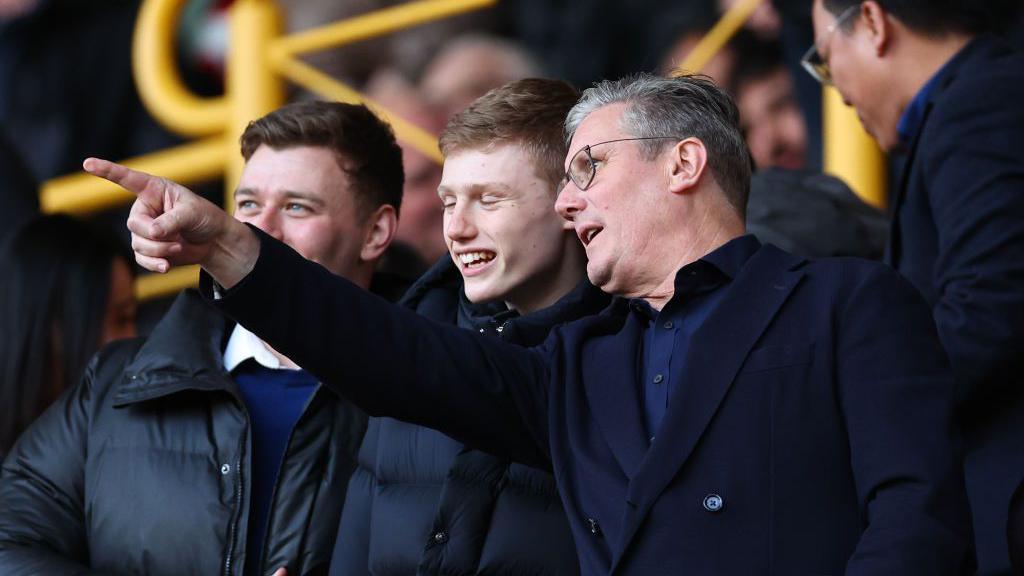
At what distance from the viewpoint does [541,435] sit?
2646 millimetres

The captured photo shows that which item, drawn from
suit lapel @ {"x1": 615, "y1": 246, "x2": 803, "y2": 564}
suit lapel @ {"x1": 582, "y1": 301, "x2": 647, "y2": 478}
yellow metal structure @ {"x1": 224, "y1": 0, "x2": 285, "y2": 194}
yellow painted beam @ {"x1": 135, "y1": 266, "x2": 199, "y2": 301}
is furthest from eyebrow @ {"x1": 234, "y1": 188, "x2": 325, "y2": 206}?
yellow painted beam @ {"x1": 135, "y1": 266, "x2": 199, "y2": 301}

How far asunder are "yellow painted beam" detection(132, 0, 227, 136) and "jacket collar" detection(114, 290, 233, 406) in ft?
7.39

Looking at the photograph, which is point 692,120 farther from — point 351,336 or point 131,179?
point 131,179

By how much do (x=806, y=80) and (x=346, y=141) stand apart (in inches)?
63.1

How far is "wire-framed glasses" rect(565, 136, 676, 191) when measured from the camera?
2.70m

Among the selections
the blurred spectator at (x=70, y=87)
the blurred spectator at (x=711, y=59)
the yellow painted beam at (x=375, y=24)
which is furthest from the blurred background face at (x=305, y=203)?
the blurred spectator at (x=70, y=87)

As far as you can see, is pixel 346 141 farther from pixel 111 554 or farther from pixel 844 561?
pixel 844 561

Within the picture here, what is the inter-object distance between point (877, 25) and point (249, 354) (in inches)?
59.4

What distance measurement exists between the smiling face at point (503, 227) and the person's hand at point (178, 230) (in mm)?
632

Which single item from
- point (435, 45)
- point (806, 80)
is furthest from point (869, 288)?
point (435, 45)

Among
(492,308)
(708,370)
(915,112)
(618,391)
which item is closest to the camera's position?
(708,370)

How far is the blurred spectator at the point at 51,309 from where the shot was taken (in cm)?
402

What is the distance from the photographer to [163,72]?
18.5 ft

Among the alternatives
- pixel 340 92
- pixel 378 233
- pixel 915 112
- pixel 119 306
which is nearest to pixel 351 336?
pixel 378 233
